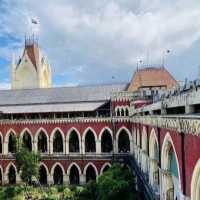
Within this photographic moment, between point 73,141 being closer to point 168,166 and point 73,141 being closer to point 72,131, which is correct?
point 72,131

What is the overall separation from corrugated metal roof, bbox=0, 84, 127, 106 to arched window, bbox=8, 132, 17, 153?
4629mm

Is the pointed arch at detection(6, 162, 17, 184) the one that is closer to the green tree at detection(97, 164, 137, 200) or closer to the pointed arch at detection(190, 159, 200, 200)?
the green tree at detection(97, 164, 137, 200)

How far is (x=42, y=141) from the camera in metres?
40.6

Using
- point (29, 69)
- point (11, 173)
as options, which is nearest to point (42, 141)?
point (11, 173)

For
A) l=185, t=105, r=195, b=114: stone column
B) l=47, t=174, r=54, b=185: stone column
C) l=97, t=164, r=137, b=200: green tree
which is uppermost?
l=185, t=105, r=195, b=114: stone column

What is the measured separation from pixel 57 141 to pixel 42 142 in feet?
5.96

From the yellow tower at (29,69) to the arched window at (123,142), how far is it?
2061 centimetres

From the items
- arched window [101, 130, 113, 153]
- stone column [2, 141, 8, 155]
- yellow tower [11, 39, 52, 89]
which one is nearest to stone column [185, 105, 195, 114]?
arched window [101, 130, 113, 153]

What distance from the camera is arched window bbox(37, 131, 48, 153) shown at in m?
40.2

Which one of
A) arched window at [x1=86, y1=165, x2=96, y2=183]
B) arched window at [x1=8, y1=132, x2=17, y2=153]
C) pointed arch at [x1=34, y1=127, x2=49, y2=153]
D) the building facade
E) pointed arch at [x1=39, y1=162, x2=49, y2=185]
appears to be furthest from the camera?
arched window at [x1=8, y1=132, x2=17, y2=153]

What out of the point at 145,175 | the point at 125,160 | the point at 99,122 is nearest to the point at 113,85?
the point at 99,122

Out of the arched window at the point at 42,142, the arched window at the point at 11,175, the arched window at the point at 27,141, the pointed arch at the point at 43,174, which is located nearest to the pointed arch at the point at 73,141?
the arched window at the point at 42,142

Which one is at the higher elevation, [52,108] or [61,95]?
[61,95]

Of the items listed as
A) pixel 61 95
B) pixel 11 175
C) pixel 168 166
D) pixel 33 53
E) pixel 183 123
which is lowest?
pixel 11 175
